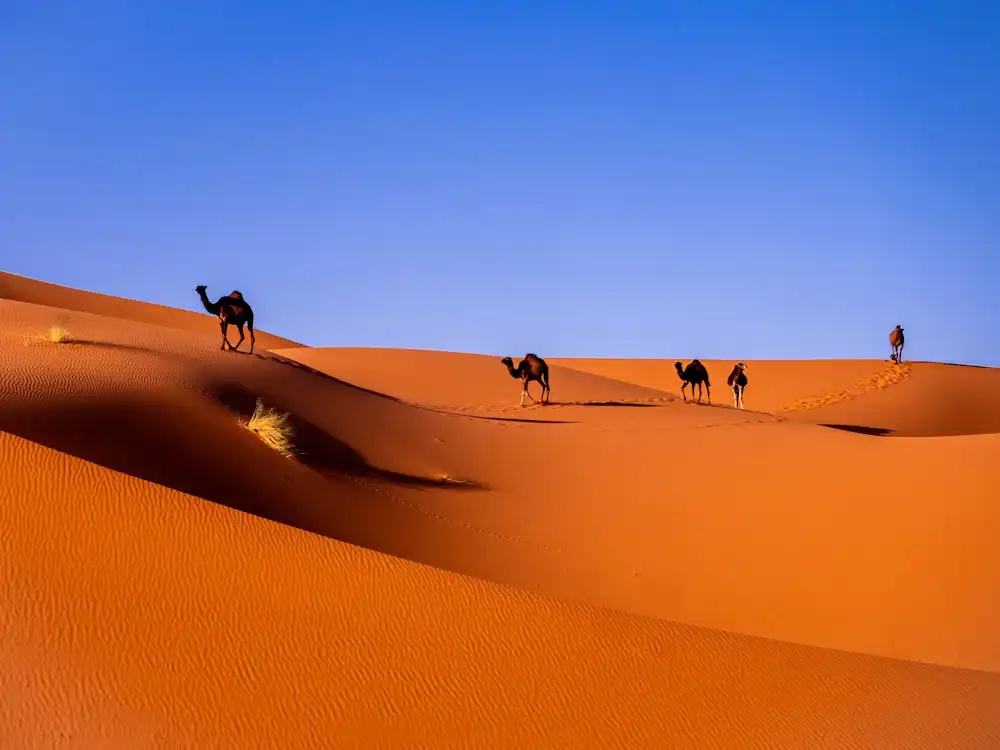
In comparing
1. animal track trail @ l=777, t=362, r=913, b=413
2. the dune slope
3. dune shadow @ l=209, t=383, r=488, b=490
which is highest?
animal track trail @ l=777, t=362, r=913, b=413

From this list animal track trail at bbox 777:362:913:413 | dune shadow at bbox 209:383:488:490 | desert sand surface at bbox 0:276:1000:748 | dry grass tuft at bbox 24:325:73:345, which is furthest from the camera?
animal track trail at bbox 777:362:913:413

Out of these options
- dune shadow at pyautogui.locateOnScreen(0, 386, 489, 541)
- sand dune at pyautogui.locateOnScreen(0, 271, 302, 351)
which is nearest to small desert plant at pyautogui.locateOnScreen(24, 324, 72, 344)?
dune shadow at pyautogui.locateOnScreen(0, 386, 489, 541)

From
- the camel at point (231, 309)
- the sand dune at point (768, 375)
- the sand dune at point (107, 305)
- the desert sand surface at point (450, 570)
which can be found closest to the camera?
the desert sand surface at point (450, 570)

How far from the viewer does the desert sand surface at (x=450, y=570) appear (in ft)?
18.9

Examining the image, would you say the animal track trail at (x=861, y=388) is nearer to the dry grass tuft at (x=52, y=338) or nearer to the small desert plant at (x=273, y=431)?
the small desert plant at (x=273, y=431)

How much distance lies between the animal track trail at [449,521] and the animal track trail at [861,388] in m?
30.5

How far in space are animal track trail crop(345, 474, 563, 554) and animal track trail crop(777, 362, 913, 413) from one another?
30.5 meters

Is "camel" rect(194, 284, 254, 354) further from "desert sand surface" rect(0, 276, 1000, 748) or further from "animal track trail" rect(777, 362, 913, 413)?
"animal track trail" rect(777, 362, 913, 413)

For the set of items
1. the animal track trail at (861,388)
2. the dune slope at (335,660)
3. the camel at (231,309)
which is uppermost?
the animal track trail at (861,388)

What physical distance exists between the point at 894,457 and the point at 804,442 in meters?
2.01

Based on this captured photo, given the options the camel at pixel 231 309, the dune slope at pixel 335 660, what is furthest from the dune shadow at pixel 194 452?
the camel at pixel 231 309

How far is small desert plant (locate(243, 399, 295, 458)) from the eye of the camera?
1251cm

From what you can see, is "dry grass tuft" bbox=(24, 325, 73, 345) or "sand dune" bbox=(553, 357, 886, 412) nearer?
"dry grass tuft" bbox=(24, 325, 73, 345)

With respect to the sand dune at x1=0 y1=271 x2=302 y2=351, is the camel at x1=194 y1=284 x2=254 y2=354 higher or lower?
lower
